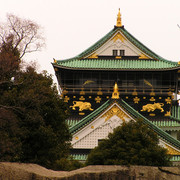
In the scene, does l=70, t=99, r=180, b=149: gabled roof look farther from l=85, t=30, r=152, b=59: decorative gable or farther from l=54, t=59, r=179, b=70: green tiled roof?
l=85, t=30, r=152, b=59: decorative gable

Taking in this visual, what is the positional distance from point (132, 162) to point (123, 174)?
13.2 m

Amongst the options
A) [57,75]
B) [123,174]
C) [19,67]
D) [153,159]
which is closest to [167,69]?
[57,75]

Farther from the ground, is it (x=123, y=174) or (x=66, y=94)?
(x=66, y=94)

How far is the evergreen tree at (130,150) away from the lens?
3512 cm

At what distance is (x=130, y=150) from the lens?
117 feet

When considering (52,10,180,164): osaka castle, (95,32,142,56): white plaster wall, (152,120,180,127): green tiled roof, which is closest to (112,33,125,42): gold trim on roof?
(52,10,180,164): osaka castle

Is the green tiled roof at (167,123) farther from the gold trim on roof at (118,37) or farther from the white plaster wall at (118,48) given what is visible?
the gold trim on roof at (118,37)

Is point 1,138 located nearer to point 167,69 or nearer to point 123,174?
point 123,174

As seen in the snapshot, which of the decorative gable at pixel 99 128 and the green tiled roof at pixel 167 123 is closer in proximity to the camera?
the decorative gable at pixel 99 128

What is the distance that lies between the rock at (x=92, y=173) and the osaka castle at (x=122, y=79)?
30037 millimetres

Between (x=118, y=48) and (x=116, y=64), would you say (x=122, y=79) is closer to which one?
(x=116, y=64)

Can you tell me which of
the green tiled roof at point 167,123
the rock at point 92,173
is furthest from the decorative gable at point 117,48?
the rock at point 92,173

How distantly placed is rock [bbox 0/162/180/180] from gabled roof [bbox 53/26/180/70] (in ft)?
105

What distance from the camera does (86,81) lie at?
179ft
